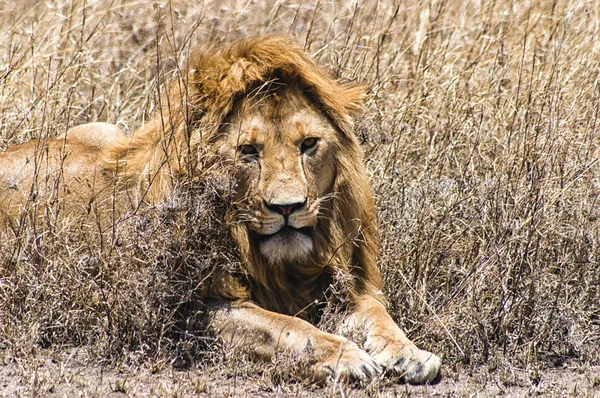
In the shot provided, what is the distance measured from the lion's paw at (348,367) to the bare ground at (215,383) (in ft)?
0.15

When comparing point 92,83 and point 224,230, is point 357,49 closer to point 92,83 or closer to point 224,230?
point 92,83

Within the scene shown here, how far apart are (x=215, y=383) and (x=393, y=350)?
73 cm

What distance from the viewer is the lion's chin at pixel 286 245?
4.07 metres

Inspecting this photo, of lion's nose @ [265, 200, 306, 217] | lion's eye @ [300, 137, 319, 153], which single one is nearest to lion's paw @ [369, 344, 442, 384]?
lion's nose @ [265, 200, 306, 217]

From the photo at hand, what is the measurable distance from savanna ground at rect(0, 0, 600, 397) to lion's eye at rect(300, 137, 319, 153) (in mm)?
452

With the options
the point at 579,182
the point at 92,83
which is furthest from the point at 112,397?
the point at 92,83

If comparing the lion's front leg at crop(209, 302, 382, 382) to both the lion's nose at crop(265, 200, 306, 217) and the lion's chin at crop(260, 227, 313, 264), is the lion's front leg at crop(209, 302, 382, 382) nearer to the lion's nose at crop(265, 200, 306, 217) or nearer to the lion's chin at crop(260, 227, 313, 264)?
the lion's chin at crop(260, 227, 313, 264)

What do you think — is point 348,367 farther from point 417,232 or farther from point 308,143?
point 417,232

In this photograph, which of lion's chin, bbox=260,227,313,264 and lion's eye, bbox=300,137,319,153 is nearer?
lion's chin, bbox=260,227,313,264

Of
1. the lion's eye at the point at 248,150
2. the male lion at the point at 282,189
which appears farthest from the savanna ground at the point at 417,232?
the lion's eye at the point at 248,150

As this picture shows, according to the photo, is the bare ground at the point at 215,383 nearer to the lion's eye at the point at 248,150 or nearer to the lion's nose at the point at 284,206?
the lion's nose at the point at 284,206

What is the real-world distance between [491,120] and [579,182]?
0.84 m

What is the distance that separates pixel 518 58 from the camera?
632 cm

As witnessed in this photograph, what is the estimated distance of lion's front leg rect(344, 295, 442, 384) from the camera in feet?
12.7
